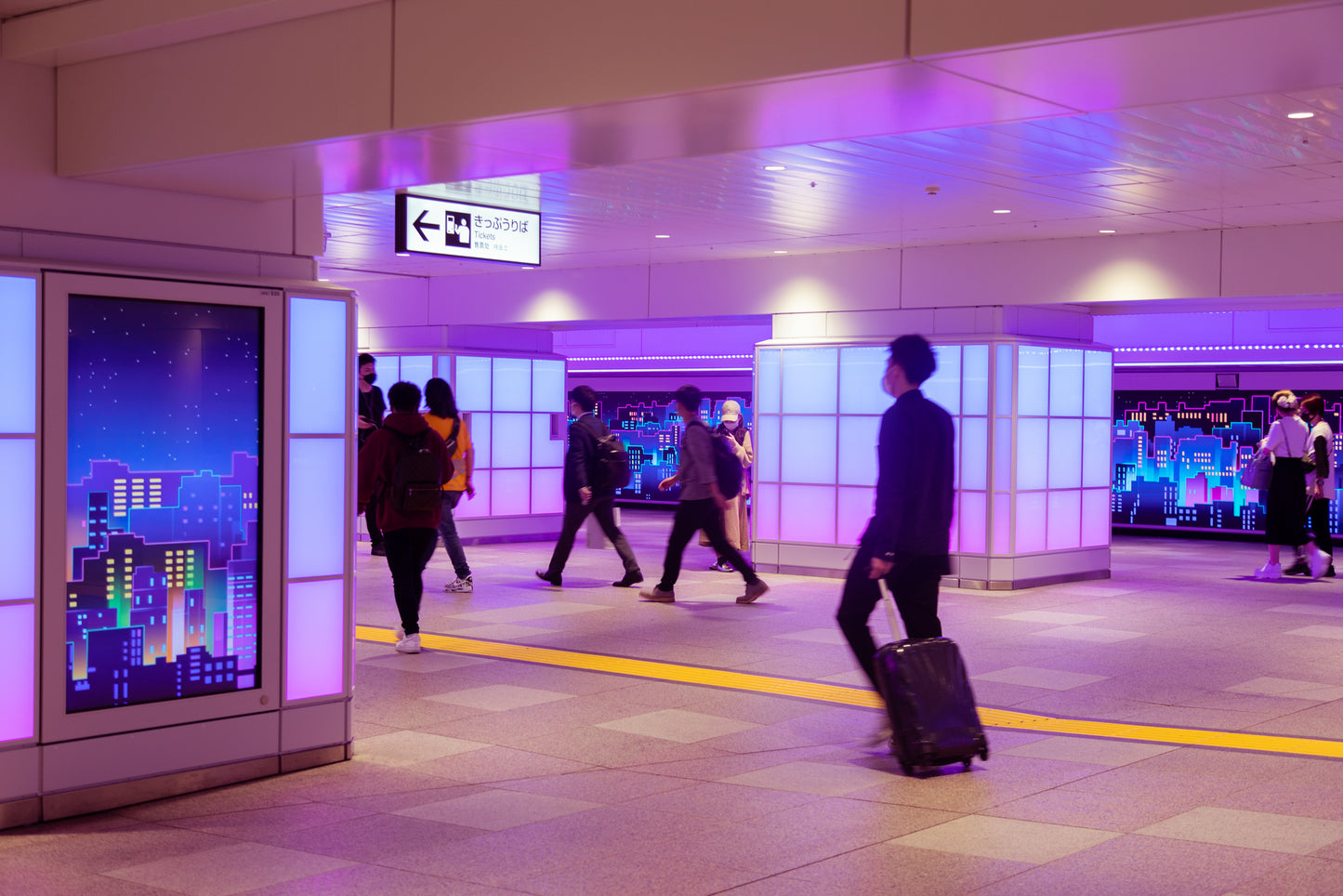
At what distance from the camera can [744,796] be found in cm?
610

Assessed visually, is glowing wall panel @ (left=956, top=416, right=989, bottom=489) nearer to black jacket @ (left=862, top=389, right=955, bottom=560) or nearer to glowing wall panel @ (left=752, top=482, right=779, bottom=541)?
glowing wall panel @ (left=752, top=482, right=779, bottom=541)

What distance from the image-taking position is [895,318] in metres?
14.7

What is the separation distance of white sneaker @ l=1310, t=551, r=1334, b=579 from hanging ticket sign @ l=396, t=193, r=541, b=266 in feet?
32.1

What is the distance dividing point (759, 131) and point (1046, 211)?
23.5 feet

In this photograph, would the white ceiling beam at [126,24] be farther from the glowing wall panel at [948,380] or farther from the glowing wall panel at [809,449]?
the glowing wall panel at [809,449]

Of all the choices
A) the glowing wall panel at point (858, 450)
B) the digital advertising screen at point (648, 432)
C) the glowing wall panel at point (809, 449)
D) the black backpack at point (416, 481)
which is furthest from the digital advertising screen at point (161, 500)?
the digital advertising screen at point (648, 432)

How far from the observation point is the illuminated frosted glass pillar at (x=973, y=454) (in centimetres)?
1411

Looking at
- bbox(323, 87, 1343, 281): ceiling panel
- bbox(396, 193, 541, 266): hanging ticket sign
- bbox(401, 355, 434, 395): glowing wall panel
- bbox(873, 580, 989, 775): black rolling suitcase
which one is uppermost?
bbox(323, 87, 1343, 281): ceiling panel

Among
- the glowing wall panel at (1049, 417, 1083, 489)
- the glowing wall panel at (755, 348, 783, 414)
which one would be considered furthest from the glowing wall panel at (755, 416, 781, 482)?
the glowing wall panel at (1049, 417, 1083, 489)

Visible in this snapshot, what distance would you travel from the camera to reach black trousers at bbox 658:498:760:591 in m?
12.5

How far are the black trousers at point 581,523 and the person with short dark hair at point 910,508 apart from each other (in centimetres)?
649

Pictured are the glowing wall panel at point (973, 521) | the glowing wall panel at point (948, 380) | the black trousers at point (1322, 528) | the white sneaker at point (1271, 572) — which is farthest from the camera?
the black trousers at point (1322, 528)

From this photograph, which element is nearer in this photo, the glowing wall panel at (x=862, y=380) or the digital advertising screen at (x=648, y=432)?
the glowing wall panel at (x=862, y=380)

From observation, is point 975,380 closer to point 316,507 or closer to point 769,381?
point 769,381
